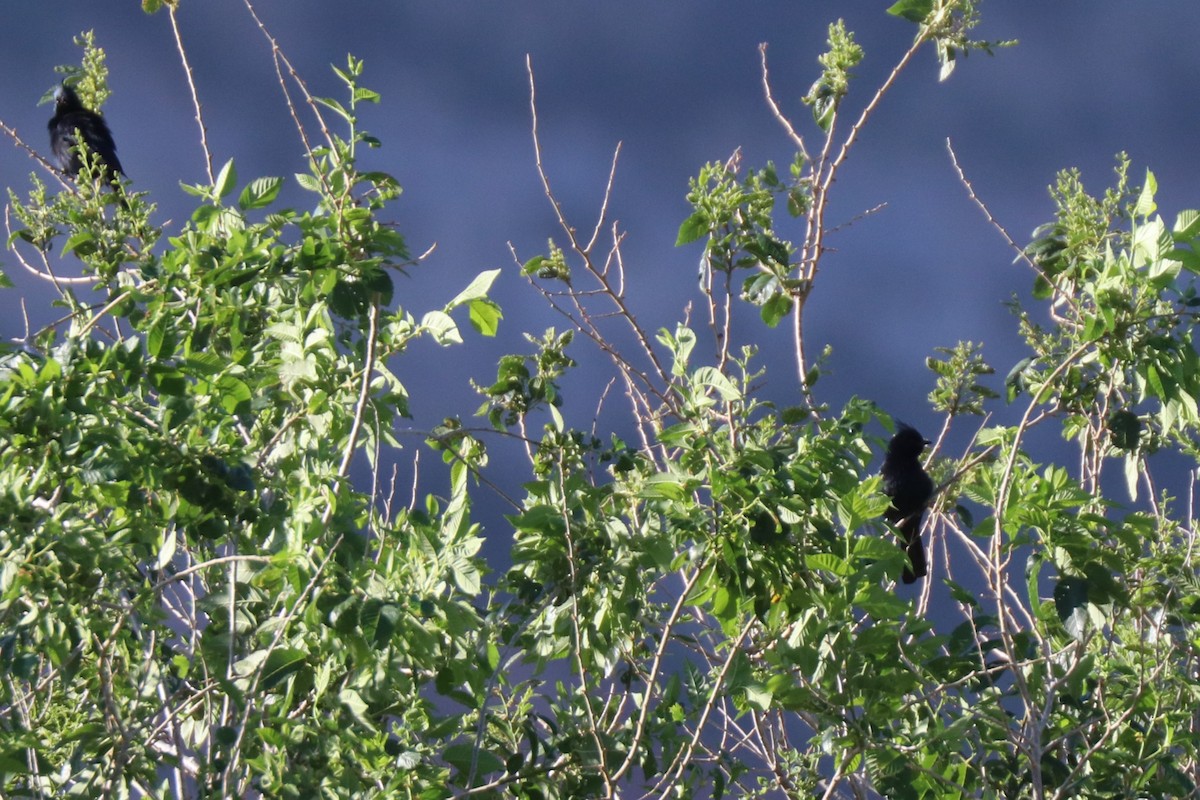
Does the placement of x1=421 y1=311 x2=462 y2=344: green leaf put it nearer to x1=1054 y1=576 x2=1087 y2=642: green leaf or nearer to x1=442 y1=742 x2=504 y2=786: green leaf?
x1=442 y1=742 x2=504 y2=786: green leaf

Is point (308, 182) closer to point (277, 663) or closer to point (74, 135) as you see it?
point (277, 663)

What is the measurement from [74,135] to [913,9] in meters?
3.25

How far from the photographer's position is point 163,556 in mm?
2299

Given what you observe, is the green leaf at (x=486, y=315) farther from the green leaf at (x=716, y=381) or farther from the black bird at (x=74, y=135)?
the black bird at (x=74, y=135)

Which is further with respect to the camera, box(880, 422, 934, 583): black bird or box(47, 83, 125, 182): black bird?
box(47, 83, 125, 182): black bird

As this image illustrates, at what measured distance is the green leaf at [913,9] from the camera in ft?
10.5

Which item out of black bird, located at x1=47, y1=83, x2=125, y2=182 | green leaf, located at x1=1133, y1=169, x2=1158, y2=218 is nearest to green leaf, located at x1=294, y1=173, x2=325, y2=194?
green leaf, located at x1=1133, y1=169, x2=1158, y2=218

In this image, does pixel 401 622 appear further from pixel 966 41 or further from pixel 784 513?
pixel 966 41

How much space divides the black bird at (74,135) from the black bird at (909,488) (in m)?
2.99

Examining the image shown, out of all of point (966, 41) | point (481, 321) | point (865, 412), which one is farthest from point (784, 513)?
point (966, 41)

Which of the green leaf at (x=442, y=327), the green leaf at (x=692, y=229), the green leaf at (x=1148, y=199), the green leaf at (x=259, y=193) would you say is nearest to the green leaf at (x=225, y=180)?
the green leaf at (x=259, y=193)

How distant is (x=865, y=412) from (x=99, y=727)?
1591 mm

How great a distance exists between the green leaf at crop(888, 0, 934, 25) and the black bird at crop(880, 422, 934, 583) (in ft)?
3.63

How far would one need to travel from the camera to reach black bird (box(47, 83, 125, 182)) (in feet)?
15.9
